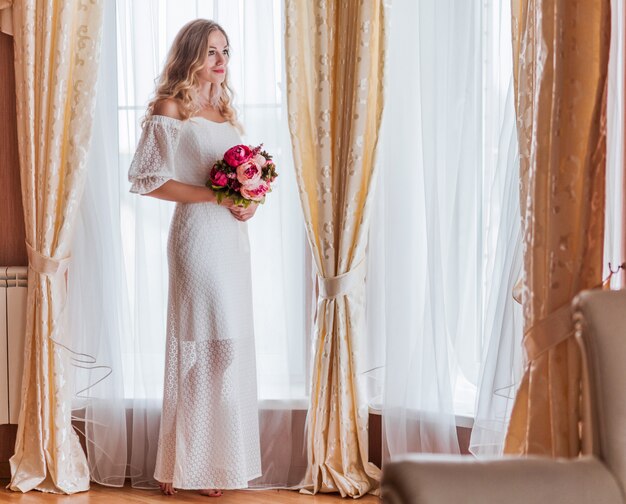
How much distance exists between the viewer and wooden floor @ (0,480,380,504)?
3.53 meters

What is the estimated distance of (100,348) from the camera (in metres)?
3.77

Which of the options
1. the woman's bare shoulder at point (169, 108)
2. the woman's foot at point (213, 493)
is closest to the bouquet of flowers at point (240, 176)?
the woman's bare shoulder at point (169, 108)

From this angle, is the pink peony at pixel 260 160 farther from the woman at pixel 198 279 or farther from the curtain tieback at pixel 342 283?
the curtain tieback at pixel 342 283

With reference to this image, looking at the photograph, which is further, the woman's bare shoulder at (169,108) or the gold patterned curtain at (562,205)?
the woman's bare shoulder at (169,108)

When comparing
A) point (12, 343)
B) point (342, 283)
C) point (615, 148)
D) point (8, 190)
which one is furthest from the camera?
point (8, 190)

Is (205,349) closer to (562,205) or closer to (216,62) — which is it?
(216,62)

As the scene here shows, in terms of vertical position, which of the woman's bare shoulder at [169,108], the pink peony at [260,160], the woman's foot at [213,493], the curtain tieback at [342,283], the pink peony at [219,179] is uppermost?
the woman's bare shoulder at [169,108]

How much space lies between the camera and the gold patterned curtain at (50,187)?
367cm

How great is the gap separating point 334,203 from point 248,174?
0.48 m

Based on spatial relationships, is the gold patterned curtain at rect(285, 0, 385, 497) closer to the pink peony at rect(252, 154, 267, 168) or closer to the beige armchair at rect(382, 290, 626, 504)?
the pink peony at rect(252, 154, 267, 168)

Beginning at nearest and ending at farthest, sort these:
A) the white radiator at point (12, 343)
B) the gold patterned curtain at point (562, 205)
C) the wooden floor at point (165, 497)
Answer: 1. the gold patterned curtain at point (562, 205)
2. the wooden floor at point (165, 497)
3. the white radiator at point (12, 343)

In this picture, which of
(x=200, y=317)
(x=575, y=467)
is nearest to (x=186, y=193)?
(x=200, y=317)

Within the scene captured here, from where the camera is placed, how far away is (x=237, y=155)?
332 centimetres

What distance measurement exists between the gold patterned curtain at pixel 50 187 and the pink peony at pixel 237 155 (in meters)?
0.73
